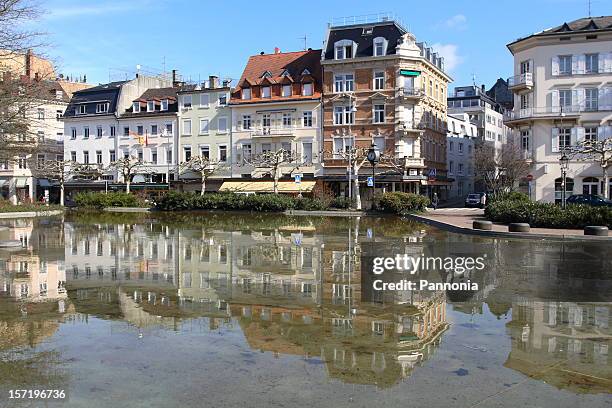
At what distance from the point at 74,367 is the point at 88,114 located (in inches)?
2540

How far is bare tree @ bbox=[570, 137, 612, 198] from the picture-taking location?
129 ft

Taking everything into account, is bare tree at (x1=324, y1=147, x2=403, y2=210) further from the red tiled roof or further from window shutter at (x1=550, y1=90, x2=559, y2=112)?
window shutter at (x1=550, y1=90, x2=559, y2=112)

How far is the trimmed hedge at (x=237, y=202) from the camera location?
150 ft

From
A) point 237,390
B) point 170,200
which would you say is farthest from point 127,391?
point 170,200

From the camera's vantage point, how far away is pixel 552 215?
26.3m

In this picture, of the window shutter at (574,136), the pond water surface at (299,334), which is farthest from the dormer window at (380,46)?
the pond water surface at (299,334)

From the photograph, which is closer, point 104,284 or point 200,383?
point 200,383

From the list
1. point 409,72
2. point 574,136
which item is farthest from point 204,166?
point 574,136

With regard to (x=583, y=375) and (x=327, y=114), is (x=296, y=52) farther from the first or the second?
(x=583, y=375)

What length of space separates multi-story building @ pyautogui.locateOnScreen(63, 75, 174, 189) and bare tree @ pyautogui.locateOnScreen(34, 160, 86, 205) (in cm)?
136

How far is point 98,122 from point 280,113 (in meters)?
22.8

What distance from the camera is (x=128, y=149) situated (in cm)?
6431

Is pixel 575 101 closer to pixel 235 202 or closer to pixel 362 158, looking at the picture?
pixel 362 158

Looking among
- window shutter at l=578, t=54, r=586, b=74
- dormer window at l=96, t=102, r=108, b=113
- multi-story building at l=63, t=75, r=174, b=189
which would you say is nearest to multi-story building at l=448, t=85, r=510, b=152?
window shutter at l=578, t=54, r=586, b=74
